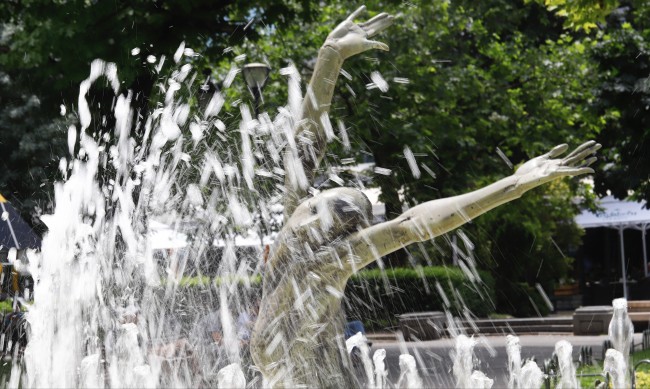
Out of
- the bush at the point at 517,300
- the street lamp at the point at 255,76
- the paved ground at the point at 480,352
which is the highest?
the street lamp at the point at 255,76

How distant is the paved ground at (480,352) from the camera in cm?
1266

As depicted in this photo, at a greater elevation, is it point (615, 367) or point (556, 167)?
point (556, 167)

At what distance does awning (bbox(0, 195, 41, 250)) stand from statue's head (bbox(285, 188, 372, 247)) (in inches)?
340

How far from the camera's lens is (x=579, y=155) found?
159 inches

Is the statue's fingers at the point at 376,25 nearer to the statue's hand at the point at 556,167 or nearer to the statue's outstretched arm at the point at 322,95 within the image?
the statue's outstretched arm at the point at 322,95

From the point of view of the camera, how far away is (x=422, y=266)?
23.6 m

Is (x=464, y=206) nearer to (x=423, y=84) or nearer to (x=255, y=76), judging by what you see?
(x=255, y=76)

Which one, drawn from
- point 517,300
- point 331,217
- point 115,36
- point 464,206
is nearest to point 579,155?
point 464,206

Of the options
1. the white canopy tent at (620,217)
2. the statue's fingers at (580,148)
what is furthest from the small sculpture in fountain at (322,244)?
the white canopy tent at (620,217)

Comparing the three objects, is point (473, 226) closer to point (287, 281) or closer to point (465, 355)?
point (465, 355)

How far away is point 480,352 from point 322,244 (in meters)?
12.6

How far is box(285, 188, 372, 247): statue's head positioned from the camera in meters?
4.21

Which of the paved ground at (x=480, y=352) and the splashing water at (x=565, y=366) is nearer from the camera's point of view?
the splashing water at (x=565, y=366)

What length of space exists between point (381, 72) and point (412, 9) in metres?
1.91
